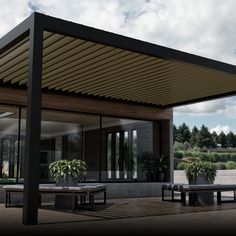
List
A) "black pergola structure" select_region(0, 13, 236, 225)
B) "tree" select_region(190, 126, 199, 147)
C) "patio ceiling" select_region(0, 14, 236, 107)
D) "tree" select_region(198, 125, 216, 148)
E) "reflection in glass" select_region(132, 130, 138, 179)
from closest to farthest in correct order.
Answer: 1. "black pergola structure" select_region(0, 13, 236, 225)
2. "patio ceiling" select_region(0, 14, 236, 107)
3. "reflection in glass" select_region(132, 130, 138, 179)
4. "tree" select_region(198, 125, 216, 148)
5. "tree" select_region(190, 126, 199, 147)

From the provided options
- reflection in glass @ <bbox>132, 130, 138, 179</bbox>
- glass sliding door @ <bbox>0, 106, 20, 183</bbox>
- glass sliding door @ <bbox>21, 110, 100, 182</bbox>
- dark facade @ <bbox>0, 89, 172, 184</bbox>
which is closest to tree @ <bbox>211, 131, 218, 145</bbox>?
dark facade @ <bbox>0, 89, 172, 184</bbox>

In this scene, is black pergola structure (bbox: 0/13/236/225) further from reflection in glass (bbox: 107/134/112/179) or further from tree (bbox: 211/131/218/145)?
tree (bbox: 211/131/218/145)

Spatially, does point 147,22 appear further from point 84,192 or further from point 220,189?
point 84,192

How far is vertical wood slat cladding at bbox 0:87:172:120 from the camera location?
11766 millimetres

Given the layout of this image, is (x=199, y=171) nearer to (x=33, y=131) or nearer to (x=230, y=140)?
(x=33, y=131)

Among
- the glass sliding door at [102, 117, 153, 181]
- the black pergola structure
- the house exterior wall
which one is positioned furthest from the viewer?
the glass sliding door at [102, 117, 153, 181]

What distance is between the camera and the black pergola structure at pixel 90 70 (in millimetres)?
6570

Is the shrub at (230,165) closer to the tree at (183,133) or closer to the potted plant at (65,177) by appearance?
the potted plant at (65,177)

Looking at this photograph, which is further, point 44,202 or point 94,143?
point 94,143

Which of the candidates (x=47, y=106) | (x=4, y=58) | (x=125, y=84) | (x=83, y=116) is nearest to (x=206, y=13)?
(x=125, y=84)

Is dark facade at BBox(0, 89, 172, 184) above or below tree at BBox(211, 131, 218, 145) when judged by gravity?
below

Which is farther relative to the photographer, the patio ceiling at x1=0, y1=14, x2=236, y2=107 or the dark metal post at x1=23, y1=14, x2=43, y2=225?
the patio ceiling at x1=0, y1=14, x2=236, y2=107

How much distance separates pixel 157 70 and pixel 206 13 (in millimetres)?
5514

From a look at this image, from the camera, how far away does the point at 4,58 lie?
29.8ft
